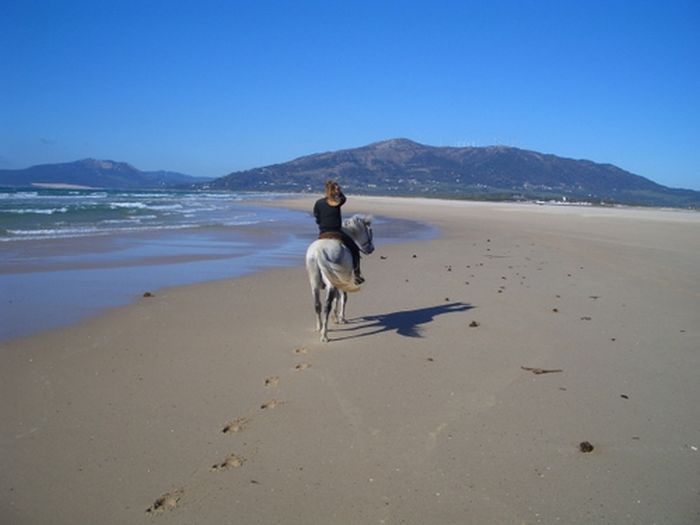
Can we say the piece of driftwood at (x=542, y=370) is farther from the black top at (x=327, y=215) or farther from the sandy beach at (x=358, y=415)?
the black top at (x=327, y=215)

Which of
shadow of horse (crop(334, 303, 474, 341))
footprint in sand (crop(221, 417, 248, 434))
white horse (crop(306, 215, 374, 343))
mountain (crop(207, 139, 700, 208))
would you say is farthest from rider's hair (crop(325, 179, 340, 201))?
mountain (crop(207, 139, 700, 208))

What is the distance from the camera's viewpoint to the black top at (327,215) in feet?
25.5

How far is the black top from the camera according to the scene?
776cm

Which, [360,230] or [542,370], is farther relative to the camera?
[360,230]

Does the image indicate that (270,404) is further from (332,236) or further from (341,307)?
(341,307)

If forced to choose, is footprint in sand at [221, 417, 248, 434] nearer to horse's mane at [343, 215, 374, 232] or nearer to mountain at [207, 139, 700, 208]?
horse's mane at [343, 215, 374, 232]

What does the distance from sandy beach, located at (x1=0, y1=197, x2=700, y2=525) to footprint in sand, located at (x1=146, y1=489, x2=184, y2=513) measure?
0.05 ft

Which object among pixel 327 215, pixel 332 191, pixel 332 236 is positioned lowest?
pixel 332 236

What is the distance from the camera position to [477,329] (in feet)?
25.4

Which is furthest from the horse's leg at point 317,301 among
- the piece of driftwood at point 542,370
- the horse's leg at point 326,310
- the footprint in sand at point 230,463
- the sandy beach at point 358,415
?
the footprint in sand at point 230,463

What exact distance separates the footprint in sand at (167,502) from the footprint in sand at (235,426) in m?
0.89

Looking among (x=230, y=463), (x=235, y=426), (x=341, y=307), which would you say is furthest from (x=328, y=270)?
(x=230, y=463)

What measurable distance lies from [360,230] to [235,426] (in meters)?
4.39

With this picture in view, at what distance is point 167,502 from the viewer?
3551 millimetres
